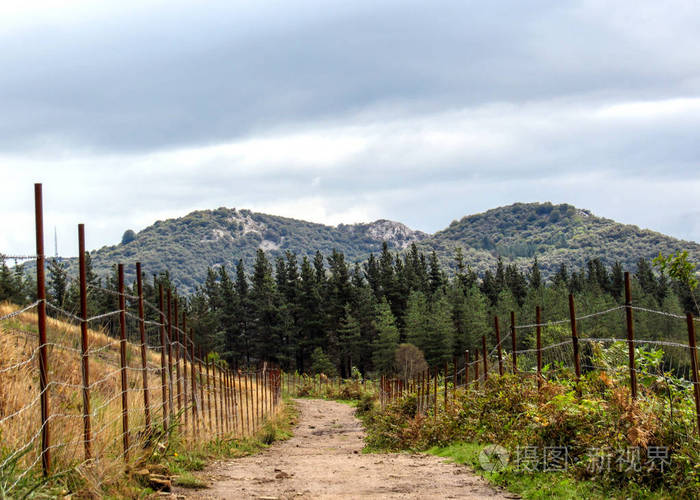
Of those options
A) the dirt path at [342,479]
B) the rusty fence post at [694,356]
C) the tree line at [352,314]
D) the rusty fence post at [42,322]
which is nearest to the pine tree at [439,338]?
the tree line at [352,314]

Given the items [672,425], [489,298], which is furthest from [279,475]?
[489,298]

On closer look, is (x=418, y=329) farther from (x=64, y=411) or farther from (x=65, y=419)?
(x=65, y=419)

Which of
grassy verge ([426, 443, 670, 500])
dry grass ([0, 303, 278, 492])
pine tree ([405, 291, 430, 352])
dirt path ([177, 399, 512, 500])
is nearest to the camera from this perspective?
dry grass ([0, 303, 278, 492])

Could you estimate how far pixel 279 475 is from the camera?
9.34m

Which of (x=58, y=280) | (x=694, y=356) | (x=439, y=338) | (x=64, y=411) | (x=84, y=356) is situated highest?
(x=58, y=280)

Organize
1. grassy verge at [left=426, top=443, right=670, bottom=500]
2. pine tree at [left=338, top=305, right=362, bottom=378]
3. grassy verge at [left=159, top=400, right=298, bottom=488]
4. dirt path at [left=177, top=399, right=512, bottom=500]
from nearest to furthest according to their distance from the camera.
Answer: grassy verge at [left=426, top=443, right=670, bottom=500] < dirt path at [left=177, top=399, right=512, bottom=500] < grassy verge at [left=159, top=400, right=298, bottom=488] < pine tree at [left=338, top=305, right=362, bottom=378]

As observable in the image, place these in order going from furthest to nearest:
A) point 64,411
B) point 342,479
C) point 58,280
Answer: point 58,280, point 342,479, point 64,411

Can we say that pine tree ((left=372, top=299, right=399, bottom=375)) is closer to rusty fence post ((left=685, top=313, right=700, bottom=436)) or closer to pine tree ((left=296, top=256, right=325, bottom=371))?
pine tree ((left=296, top=256, right=325, bottom=371))

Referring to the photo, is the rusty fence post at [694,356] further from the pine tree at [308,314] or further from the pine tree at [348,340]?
the pine tree at [308,314]

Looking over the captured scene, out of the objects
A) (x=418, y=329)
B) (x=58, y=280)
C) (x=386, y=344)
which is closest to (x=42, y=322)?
(x=58, y=280)

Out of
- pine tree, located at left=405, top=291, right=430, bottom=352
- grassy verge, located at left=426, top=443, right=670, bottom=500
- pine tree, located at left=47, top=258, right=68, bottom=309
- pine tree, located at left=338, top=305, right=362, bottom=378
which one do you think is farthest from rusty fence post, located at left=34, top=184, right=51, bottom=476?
pine tree, located at left=338, top=305, right=362, bottom=378

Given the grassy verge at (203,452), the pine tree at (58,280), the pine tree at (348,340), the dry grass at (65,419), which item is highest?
the pine tree at (58,280)

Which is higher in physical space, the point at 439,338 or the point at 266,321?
the point at 266,321

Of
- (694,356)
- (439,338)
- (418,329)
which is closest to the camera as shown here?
(694,356)
